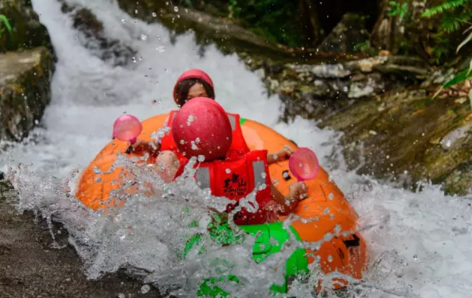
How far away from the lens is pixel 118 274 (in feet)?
8.22

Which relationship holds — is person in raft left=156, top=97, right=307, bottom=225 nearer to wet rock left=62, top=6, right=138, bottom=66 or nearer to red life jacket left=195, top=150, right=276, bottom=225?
red life jacket left=195, top=150, right=276, bottom=225

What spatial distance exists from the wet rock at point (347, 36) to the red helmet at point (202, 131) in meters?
3.75

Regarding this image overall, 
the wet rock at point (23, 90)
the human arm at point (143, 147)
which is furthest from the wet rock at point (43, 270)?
the wet rock at point (23, 90)

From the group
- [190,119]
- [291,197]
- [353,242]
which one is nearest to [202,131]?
[190,119]

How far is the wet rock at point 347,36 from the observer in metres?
6.46

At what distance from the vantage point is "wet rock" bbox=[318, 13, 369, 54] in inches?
254

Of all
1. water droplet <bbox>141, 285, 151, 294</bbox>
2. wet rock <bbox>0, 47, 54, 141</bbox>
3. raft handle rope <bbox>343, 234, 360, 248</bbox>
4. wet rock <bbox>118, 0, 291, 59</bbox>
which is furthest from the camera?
wet rock <bbox>118, 0, 291, 59</bbox>

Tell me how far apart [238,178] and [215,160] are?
0.52 ft

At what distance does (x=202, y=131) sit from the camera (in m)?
2.99

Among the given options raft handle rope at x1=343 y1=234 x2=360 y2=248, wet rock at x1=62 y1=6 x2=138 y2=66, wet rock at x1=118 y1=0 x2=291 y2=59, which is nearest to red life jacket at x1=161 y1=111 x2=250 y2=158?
raft handle rope at x1=343 y1=234 x2=360 y2=248

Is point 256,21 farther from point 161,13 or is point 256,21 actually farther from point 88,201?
point 88,201

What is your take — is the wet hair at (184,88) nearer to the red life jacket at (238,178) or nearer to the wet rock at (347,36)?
the red life jacket at (238,178)

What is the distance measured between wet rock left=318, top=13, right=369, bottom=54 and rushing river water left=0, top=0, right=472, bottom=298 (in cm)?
97

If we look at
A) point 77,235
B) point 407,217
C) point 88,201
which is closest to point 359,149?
point 407,217
